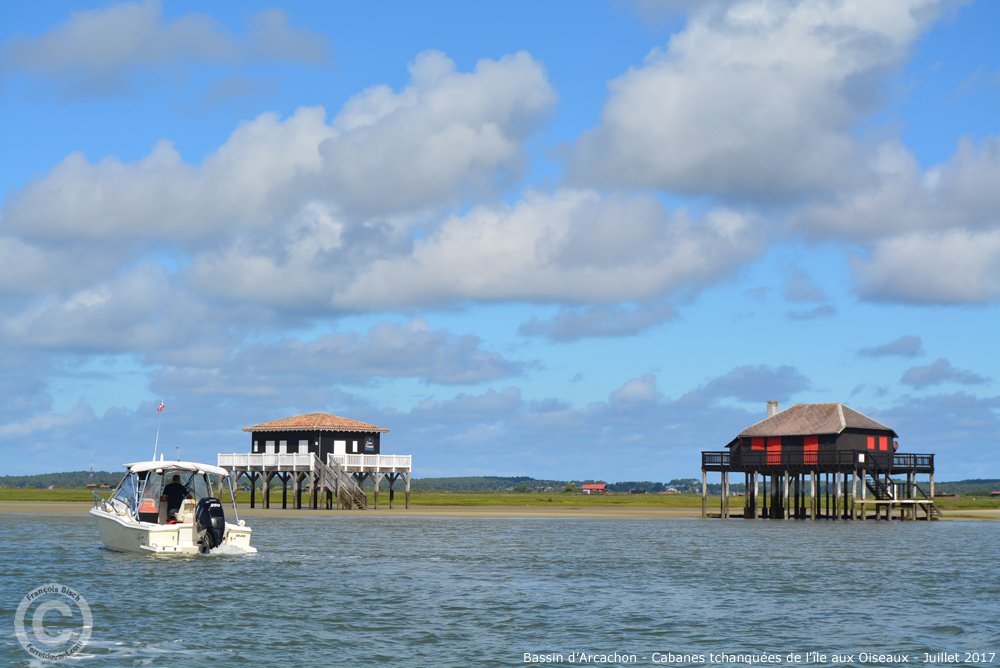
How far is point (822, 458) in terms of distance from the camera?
60.8m

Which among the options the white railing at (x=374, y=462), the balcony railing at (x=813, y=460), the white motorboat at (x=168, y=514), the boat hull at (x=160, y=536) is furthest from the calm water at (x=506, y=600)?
the white railing at (x=374, y=462)

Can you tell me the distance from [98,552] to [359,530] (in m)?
16.3

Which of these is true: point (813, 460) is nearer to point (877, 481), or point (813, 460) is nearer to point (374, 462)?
point (877, 481)

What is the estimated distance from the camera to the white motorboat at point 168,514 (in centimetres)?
3098

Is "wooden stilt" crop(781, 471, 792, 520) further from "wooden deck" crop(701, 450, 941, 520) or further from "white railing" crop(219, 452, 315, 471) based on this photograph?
"white railing" crop(219, 452, 315, 471)

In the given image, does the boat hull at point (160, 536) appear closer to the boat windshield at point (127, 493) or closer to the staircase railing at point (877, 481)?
the boat windshield at point (127, 493)

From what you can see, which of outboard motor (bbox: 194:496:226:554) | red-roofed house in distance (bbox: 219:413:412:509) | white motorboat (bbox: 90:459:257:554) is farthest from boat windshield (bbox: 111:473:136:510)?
red-roofed house in distance (bbox: 219:413:412:509)

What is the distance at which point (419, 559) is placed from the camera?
3444 centimetres

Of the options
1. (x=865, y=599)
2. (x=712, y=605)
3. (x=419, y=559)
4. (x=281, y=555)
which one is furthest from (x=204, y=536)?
(x=865, y=599)

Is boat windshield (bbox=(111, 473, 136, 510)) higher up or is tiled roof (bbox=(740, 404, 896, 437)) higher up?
tiled roof (bbox=(740, 404, 896, 437))

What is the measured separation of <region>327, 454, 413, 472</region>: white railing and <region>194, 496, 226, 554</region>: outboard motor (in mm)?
38107

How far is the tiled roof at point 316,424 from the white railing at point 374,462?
2.06 metres

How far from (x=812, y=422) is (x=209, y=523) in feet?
135

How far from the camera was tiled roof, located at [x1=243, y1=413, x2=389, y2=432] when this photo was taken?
7038cm
